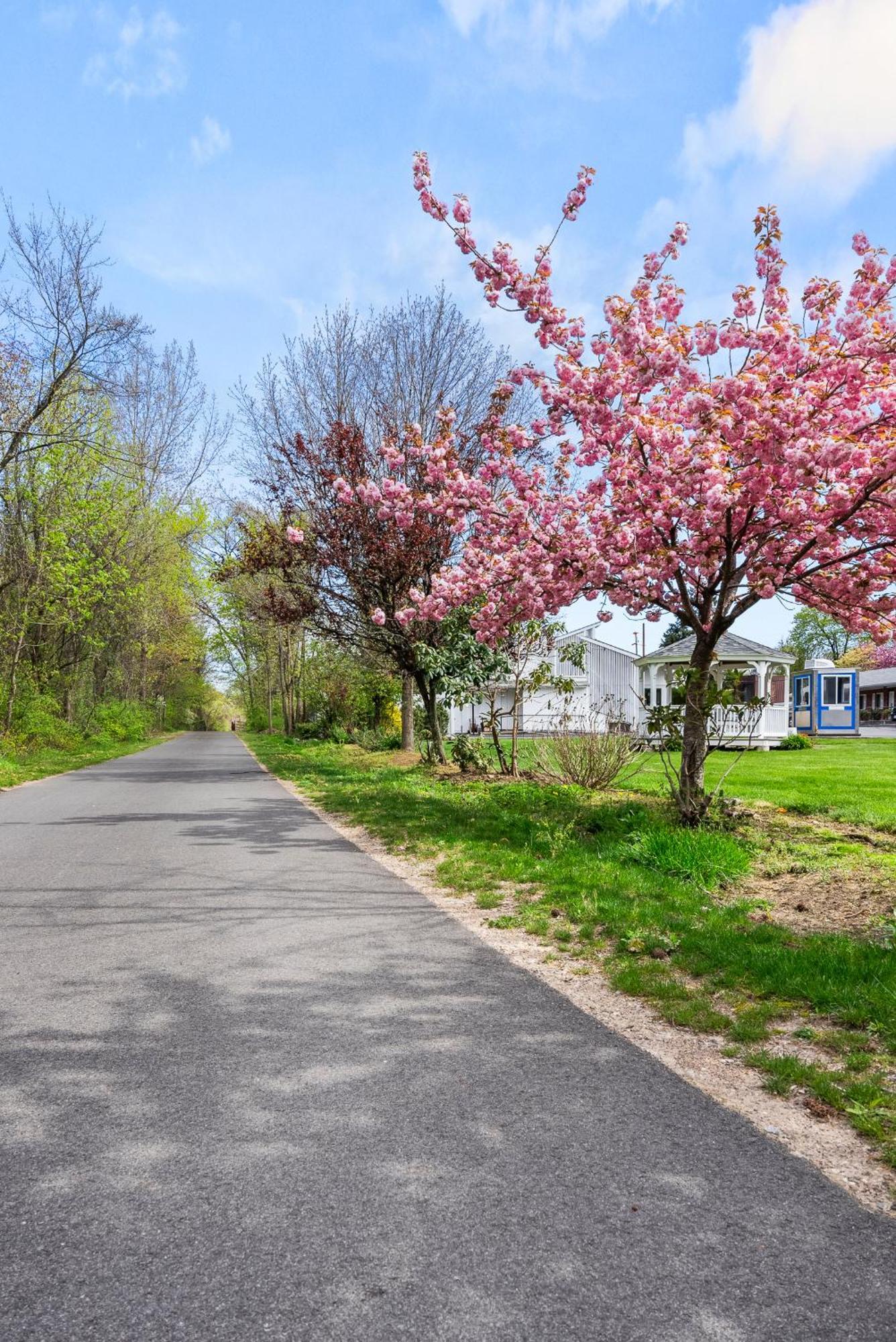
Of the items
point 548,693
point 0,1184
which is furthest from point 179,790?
point 548,693

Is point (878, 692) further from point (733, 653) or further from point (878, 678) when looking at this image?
point (733, 653)

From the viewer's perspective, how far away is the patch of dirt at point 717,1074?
8.96ft

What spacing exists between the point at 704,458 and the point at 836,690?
1134 inches

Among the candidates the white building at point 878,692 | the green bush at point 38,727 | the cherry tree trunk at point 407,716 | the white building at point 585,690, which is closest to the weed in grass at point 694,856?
the cherry tree trunk at point 407,716

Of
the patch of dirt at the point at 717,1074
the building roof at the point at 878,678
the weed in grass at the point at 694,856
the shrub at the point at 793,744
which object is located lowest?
the patch of dirt at the point at 717,1074

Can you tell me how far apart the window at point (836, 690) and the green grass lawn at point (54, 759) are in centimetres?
2612

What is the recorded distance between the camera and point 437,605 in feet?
37.9

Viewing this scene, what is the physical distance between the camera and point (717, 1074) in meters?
3.49

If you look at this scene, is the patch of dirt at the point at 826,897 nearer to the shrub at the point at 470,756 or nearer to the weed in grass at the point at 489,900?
the weed in grass at the point at 489,900

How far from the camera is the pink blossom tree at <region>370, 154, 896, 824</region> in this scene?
772 cm

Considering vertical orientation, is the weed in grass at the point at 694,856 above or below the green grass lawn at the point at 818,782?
below

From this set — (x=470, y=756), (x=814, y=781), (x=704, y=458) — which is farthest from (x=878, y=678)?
(x=704, y=458)

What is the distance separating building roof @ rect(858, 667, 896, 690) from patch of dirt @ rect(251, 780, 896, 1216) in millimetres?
57307

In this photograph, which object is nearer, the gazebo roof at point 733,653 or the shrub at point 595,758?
the shrub at point 595,758
